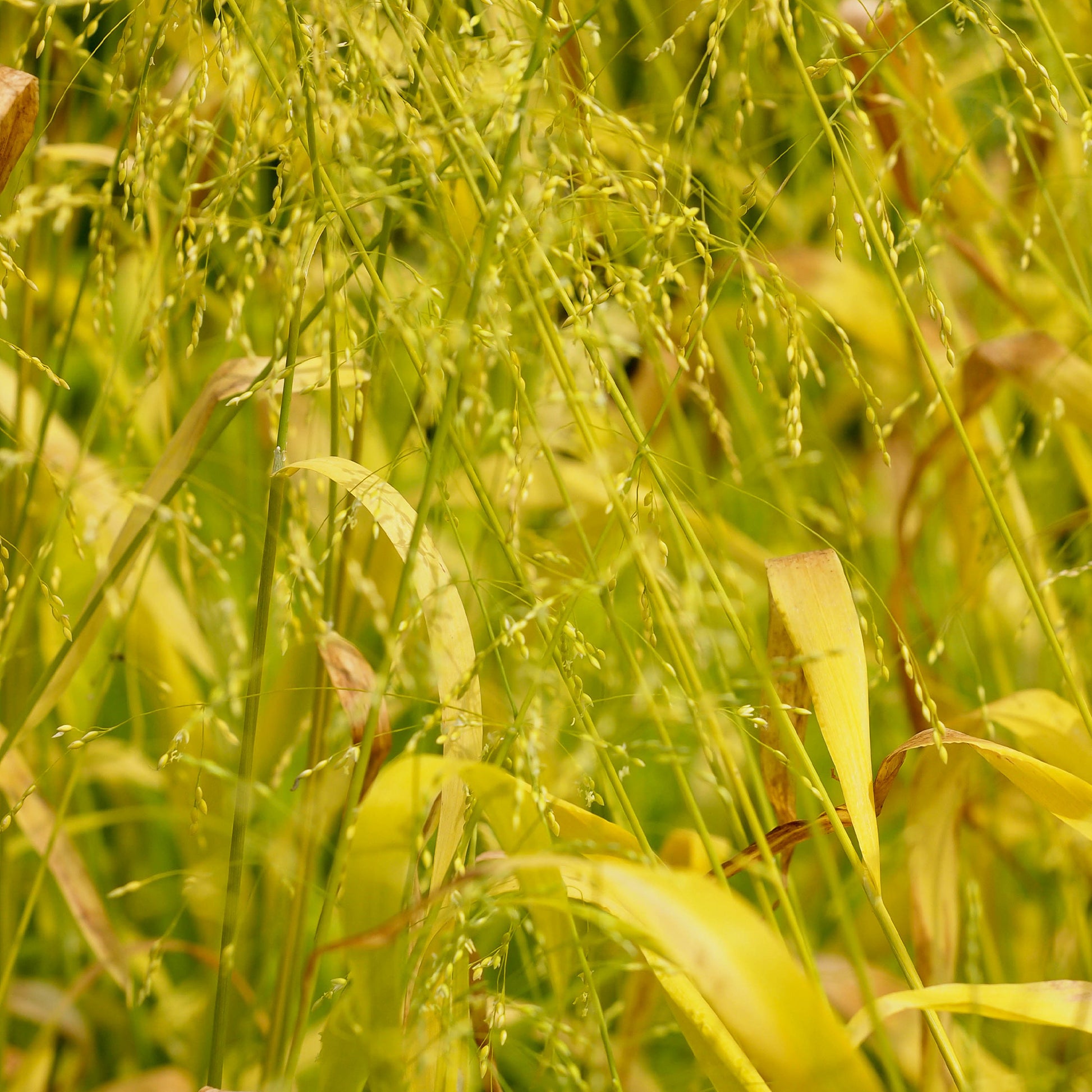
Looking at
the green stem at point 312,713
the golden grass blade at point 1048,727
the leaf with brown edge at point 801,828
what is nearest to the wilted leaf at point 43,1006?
the green stem at point 312,713

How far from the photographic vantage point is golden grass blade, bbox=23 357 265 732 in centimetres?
52

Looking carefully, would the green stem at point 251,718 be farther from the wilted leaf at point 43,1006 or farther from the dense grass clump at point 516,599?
the wilted leaf at point 43,1006

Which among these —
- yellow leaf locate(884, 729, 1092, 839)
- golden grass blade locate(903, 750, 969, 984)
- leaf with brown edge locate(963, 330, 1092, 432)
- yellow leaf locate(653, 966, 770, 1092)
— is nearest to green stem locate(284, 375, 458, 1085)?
yellow leaf locate(653, 966, 770, 1092)

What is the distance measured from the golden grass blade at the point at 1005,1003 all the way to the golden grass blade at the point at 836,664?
54 mm

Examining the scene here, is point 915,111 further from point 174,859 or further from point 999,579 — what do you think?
point 174,859

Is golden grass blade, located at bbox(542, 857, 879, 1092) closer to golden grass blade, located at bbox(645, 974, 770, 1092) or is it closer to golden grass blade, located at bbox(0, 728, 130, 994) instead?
golden grass blade, located at bbox(645, 974, 770, 1092)

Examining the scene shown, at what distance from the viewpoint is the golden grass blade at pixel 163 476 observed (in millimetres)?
516

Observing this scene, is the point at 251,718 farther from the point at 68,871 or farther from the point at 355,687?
the point at 68,871

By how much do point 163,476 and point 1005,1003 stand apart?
43 cm

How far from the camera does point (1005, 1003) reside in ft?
1.34

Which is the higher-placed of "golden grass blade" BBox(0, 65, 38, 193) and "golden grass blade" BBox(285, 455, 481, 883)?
"golden grass blade" BBox(0, 65, 38, 193)

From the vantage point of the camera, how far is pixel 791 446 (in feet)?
1.57

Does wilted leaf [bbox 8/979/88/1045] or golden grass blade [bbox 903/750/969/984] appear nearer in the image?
golden grass blade [bbox 903/750/969/984]

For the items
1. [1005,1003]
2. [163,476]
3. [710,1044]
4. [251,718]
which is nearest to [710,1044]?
[710,1044]
